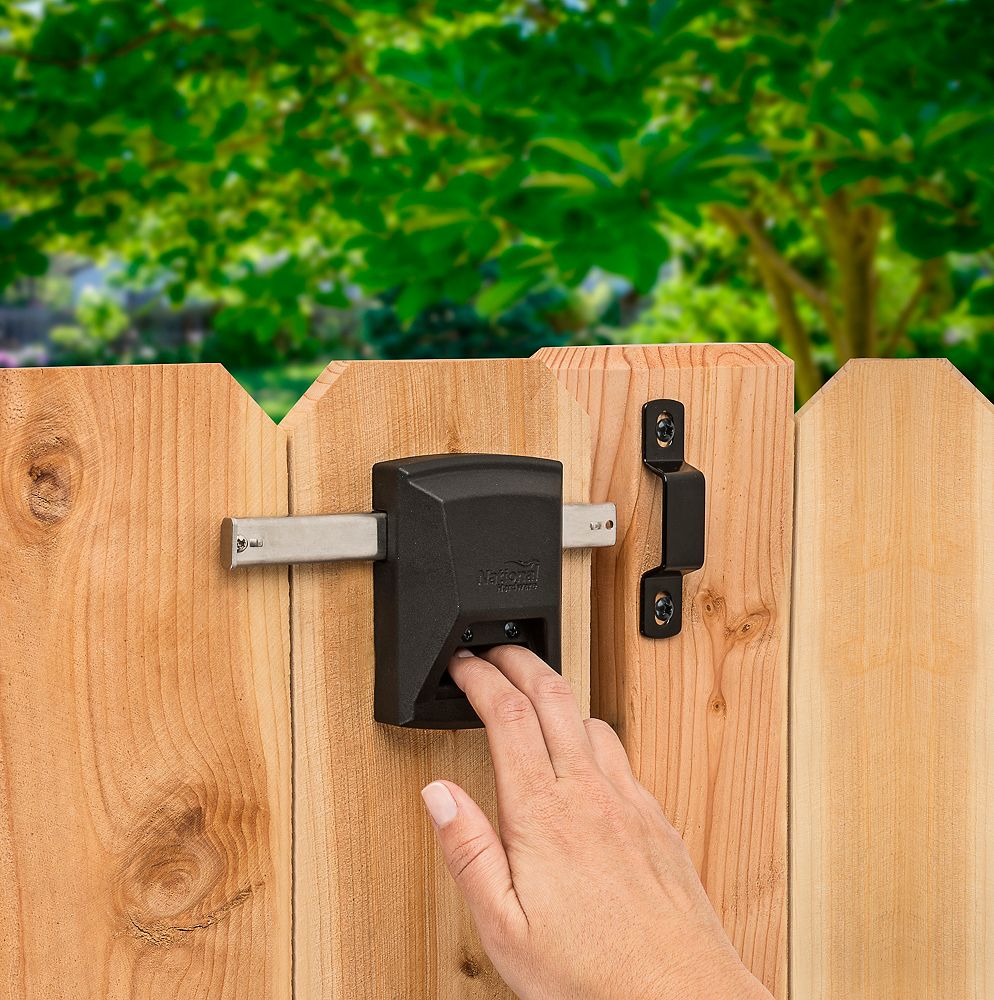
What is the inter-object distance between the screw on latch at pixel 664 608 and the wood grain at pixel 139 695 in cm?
36

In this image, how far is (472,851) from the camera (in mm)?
819

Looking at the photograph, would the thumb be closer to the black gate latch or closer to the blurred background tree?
A: the black gate latch

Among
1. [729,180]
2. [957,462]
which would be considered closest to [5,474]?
[957,462]

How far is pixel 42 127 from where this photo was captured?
121 inches

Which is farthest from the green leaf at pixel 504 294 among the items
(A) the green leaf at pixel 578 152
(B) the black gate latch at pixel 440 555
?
(B) the black gate latch at pixel 440 555

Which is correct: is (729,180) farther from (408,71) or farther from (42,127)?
(42,127)

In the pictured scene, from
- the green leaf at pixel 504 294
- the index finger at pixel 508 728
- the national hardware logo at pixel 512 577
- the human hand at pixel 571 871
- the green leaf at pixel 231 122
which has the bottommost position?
the human hand at pixel 571 871

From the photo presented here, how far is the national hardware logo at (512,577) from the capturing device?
91 centimetres

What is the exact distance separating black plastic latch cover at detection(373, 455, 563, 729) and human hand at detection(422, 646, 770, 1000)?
4cm

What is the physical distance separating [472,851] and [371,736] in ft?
0.55

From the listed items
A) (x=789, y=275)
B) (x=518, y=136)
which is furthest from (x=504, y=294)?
(x=789, y=275)

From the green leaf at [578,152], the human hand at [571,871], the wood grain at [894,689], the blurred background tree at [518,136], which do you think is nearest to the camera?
the human hand at [571,871]

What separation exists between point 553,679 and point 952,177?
190cm

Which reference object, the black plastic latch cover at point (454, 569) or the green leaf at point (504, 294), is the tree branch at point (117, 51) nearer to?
the green leaf at point (504, 294)
